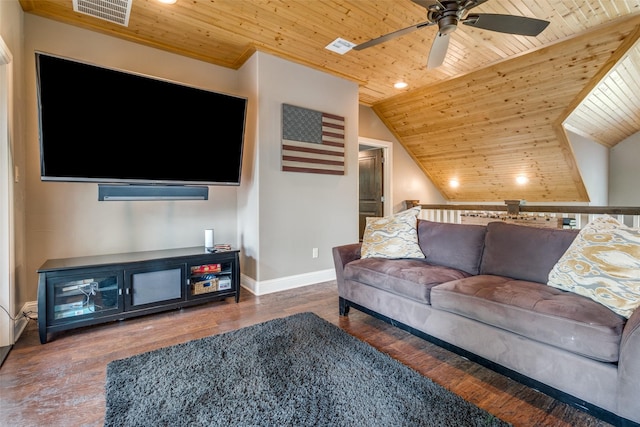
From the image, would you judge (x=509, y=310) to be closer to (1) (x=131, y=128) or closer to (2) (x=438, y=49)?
(2) (x=438, y=49)

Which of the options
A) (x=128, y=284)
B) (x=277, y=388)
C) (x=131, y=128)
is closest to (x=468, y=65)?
(x=131, y=128)

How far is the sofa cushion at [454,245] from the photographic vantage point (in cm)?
243

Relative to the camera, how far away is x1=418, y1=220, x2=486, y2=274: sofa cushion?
2.43m

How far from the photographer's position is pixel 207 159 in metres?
3.08

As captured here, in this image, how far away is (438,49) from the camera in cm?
238

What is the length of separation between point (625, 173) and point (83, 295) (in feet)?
30.6

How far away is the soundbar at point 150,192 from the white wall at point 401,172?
3.09 m

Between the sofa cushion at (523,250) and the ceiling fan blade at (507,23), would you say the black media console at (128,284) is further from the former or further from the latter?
the ceiling fan blade at (507,23)

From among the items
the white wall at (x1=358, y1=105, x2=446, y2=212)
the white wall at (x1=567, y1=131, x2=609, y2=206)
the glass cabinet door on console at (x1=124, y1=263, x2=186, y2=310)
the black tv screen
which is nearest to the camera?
the black tv screen

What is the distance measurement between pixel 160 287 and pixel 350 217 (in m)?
2.40

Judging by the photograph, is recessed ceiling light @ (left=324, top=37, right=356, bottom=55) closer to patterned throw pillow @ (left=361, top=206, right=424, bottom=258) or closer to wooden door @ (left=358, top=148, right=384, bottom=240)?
patterned throw pillow @ (left=361, top=206, right=424, bottom=258)

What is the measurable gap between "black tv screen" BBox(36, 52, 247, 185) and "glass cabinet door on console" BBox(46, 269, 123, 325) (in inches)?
30.8

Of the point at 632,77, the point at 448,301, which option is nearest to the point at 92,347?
the point at 448,301

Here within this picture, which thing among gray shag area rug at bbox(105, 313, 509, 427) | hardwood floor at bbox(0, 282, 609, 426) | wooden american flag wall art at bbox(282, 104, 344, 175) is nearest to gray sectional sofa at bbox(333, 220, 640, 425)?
hardwood floor at bbox(0, 282, 609, 426)
